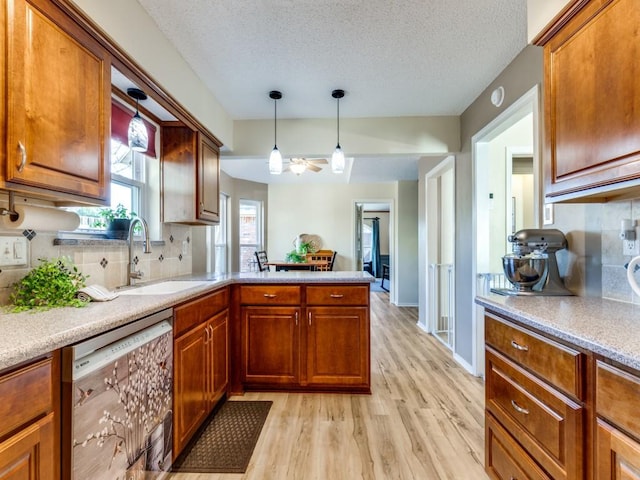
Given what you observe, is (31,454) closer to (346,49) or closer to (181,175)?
(181,175)

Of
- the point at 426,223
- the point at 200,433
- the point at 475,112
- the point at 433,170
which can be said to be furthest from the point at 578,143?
the point at 426,223

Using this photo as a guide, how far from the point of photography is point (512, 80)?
2354mm

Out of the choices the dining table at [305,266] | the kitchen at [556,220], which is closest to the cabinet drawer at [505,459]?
the kitchen at [556,220]

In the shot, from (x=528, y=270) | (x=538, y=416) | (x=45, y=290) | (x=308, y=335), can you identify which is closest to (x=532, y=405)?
(x=538, y=416)

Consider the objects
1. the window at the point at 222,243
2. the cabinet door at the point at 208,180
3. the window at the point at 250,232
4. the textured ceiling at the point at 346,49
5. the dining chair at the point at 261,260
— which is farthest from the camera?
the window at the point at 250,232

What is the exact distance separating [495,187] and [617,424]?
2.74 metres

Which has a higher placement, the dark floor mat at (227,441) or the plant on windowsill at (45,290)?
the plant on windowsill at (45,290)

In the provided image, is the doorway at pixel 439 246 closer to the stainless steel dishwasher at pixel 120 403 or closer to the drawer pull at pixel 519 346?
the drawer pull at pixel 519 346

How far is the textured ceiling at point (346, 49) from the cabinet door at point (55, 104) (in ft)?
2.03

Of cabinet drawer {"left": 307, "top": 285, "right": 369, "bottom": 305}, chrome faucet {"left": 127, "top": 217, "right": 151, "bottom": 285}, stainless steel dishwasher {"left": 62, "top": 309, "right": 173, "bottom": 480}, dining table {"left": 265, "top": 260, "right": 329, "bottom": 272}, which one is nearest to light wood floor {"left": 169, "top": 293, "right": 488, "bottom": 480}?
stainless steel dishwasher {"left": 62, "top": 309, "right": 173, "bottom": 480}

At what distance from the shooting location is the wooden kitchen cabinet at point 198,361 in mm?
1736

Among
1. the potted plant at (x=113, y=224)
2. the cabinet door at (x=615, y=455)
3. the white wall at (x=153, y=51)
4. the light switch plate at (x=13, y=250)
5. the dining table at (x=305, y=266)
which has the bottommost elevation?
the cabinet door at (x=615, y=455)

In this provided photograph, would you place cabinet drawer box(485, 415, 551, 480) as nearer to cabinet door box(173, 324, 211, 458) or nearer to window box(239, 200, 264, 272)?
cabinet door box(173, 324, 211, 458)

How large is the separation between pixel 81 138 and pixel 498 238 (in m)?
3.31
